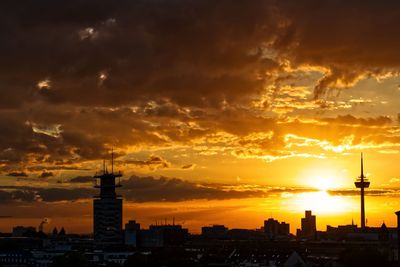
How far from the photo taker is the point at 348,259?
187875 mm

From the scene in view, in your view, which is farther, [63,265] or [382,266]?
[63,265]

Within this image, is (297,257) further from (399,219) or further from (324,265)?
(399,219)

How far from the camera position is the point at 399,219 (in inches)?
7357

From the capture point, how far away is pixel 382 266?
183 metres

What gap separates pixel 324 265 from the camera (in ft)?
636

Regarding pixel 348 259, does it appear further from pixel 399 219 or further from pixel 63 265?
pixel 63 265

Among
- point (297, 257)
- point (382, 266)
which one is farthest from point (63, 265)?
point (382, 266)

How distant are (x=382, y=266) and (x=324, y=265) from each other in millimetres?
15788

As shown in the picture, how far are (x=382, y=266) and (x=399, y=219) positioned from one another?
1173cm

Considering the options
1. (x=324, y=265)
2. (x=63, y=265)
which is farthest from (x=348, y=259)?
(x=63, y=265)

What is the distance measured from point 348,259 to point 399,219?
14573mm

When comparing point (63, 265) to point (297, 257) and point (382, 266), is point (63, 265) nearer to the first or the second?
point (297, 257)

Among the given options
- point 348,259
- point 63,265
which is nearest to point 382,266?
point 348,259

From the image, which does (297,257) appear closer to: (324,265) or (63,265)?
(324,265)
